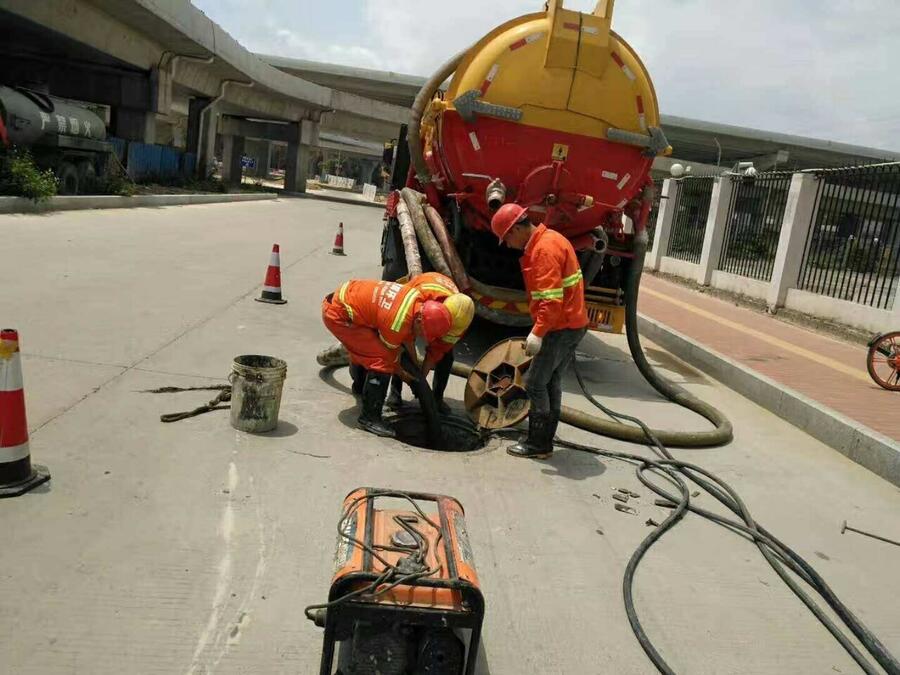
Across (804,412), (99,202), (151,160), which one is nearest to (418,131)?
(804,412)

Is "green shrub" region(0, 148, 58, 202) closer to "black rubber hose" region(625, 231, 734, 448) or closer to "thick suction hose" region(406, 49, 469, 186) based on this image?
"thick suction hose" region(406, 49, 469, 186)

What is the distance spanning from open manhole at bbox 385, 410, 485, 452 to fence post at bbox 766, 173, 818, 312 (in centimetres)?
990

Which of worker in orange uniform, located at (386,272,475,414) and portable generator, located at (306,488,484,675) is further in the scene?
worker in orange uniform, located at (386,272,475,414)

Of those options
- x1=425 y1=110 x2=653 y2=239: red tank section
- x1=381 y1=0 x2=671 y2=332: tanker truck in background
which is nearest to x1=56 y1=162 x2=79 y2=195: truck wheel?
x1=381 y1=0 x2=671 y2=332: tanker truck in background

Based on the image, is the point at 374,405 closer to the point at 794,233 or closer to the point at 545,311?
the point at 545,311

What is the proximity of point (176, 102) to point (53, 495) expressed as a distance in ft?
144

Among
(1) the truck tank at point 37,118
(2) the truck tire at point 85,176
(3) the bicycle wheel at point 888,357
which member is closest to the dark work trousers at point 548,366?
(3) the bicycle wheel at point 888,357

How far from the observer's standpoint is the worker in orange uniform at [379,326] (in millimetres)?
4508

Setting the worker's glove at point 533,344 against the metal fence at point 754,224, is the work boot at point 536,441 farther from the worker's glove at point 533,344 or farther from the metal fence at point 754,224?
the metal fence at point 754,224

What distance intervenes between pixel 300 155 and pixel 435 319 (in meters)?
36.5

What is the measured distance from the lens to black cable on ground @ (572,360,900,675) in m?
2.98

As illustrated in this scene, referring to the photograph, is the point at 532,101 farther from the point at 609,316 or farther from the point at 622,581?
the point at 622,581

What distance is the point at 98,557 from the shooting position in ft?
9.77

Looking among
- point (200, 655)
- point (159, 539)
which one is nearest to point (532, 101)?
point (159, 539)
